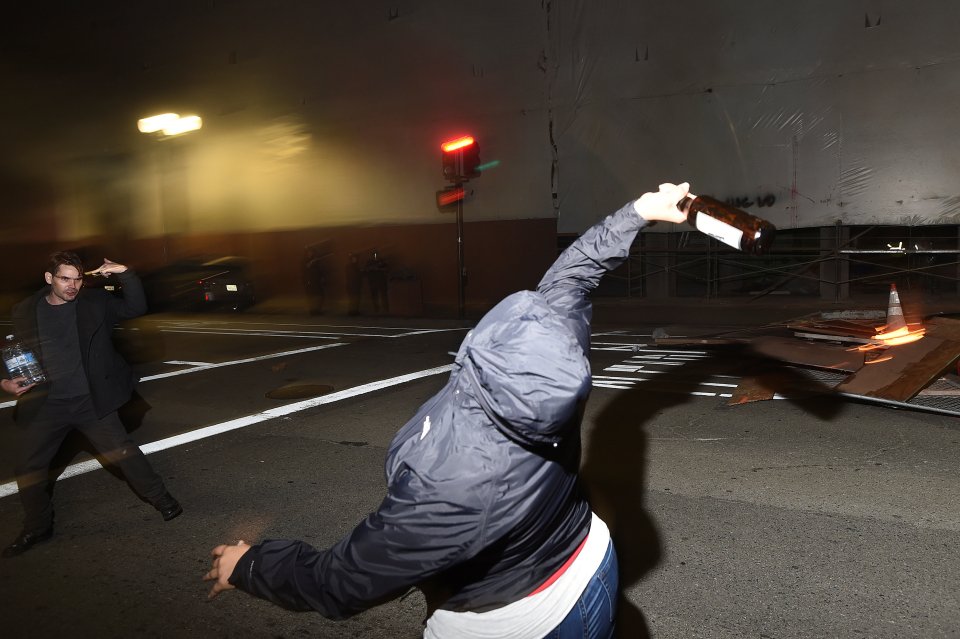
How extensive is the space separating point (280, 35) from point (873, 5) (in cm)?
1648

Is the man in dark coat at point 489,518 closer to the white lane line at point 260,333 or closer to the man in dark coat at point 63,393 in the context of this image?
the man in dark coat at point 63,393

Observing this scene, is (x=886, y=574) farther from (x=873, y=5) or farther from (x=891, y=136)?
(x=873, y=5)

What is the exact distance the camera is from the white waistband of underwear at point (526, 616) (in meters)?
1.76

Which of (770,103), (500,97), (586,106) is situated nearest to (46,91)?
(500,97)

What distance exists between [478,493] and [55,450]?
4205 millimetres

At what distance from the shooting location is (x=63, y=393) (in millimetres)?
4570

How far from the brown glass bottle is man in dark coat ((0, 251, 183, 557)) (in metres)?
4.16

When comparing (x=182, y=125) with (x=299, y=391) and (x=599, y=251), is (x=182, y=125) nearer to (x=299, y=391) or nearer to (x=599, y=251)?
(x=299, y=391)

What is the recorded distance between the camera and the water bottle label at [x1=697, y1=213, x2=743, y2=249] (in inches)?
69.6

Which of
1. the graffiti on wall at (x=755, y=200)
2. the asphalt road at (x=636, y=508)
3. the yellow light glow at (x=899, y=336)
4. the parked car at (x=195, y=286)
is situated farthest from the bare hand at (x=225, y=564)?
the parked car at (x=195, y=286)

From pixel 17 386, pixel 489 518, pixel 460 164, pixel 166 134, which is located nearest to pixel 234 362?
pixel 17 386

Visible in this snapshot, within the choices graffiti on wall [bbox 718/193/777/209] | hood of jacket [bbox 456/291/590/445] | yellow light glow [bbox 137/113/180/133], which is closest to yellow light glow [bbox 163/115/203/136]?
yellow light glow [bbox 137/113/180/133]

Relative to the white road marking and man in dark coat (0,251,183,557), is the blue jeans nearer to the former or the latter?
man in dark coat (0,251,183,557)

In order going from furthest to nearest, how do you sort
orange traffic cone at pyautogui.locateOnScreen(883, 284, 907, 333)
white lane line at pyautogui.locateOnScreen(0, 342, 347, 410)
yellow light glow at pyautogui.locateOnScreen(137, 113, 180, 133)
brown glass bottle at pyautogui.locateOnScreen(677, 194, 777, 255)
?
yellow light glow at pyautogui.locateOnScreen(137, 113, 180, 133) < white lane line at pyautogui.locateOnScreen(0, 342, 347, 410) < orange traffic cone at pyautogui.locateOnScreen(883, 284, 907, 333) < brown glass bottle at pyautogui.locateOnScreen(677, 194, 777, 255)
